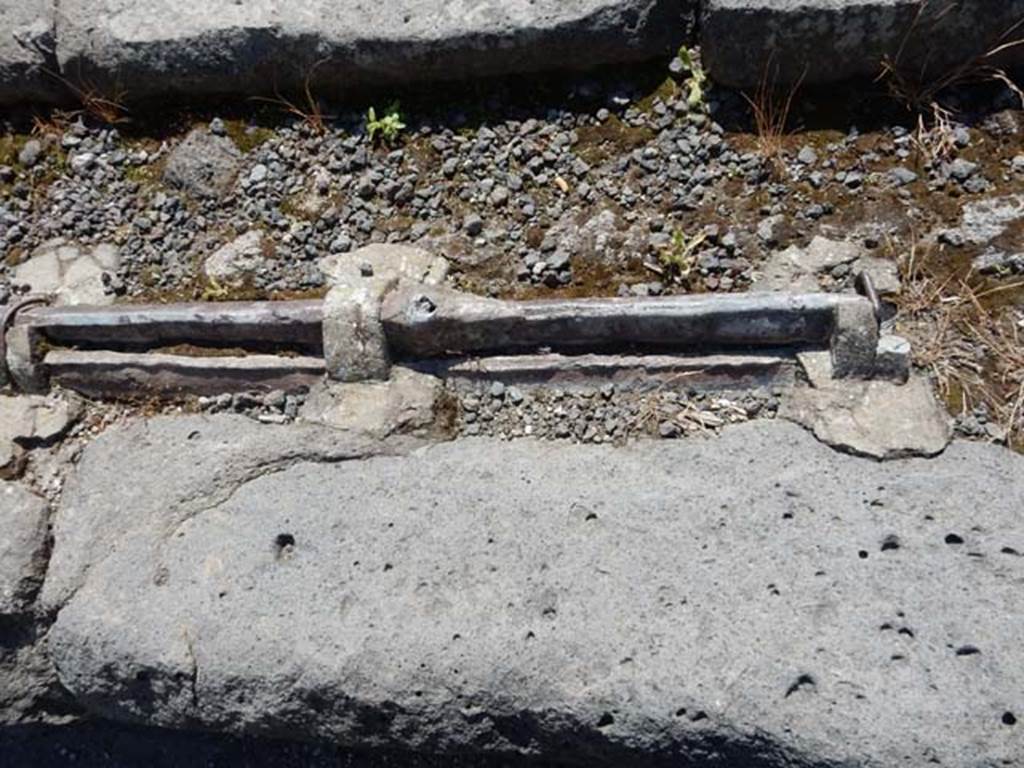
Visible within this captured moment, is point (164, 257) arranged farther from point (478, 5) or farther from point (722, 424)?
point (722, 424)

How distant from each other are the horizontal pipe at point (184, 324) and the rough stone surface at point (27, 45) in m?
1.01

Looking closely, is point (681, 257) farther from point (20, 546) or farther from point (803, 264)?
point (20, 546)

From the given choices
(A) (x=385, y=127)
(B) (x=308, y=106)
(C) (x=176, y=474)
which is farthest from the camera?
(B) (x=308, y=106)

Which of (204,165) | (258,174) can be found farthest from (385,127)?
(204,165)

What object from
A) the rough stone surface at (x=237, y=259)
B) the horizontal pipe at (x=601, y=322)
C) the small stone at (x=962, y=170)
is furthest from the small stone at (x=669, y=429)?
the rough stone surface at (x=237, y=259)

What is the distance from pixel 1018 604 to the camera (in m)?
2.39

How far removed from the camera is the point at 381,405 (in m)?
3.09

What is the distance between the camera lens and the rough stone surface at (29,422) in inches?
129

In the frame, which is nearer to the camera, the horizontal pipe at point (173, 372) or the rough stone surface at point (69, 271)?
the horizontal pipe at point (173, 372)

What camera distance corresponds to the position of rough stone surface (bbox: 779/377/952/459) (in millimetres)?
2744

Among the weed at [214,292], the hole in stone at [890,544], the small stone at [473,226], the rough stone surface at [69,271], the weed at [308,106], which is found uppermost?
the weed at [308,106]

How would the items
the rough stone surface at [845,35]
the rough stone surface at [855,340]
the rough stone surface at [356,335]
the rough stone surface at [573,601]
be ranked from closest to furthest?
1. the rough stone surface at [573,601]
2. the rough stone surface at [855,340]
3. the rough stone surface at [356,335]
4. the rough stone surface at [845,35]

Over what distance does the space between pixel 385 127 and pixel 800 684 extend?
2225 mm

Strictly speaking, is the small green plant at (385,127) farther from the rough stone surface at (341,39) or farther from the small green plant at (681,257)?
the small green plant at (681,257)
